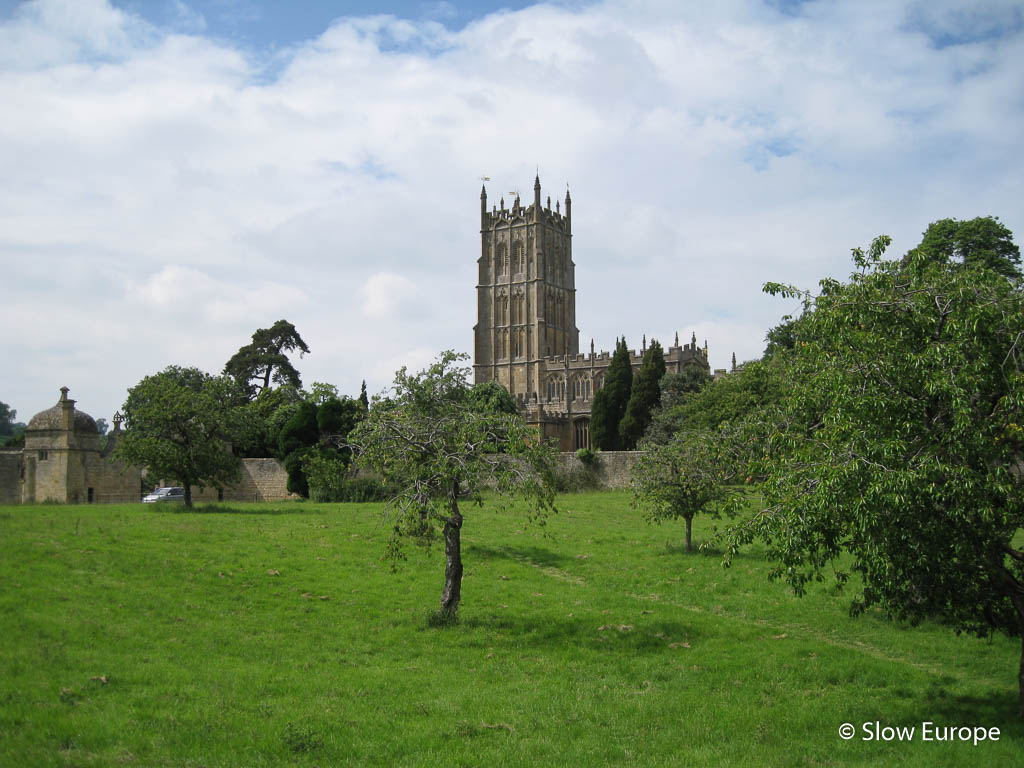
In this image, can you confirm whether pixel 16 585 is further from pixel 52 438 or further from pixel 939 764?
pixel 52 438

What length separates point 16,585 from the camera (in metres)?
13.6

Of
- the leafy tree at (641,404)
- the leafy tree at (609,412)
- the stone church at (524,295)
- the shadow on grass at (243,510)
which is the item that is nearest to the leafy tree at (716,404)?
the leafy tree at (641,404)

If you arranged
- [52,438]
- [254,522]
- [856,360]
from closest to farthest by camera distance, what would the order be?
[856,360] < [254,522] < [52,438]

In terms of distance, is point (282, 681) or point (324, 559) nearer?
point (282, 681)

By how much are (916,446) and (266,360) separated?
72.2 metres

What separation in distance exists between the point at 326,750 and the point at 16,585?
7332mm

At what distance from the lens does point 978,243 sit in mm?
40969

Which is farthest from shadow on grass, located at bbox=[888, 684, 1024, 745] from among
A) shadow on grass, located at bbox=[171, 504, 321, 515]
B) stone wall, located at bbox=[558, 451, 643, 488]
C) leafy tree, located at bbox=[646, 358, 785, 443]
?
stone wall, located at bbox=[558, 451, 643, 488]

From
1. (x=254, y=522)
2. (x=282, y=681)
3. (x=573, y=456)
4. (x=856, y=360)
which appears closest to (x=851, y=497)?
(x=856, y=360)

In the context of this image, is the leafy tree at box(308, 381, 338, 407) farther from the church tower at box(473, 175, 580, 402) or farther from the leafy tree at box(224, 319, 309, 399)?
the church tower at box(473, 175, 580, 402)

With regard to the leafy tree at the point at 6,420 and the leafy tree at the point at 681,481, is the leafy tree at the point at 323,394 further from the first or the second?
the leafy tree at the point at 6,420

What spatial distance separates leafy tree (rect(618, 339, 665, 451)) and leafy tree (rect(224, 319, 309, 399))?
3115 centimetres

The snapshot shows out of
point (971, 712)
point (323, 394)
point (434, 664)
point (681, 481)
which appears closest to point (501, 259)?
point (323, 394)

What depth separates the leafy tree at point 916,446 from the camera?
9.30 meters
